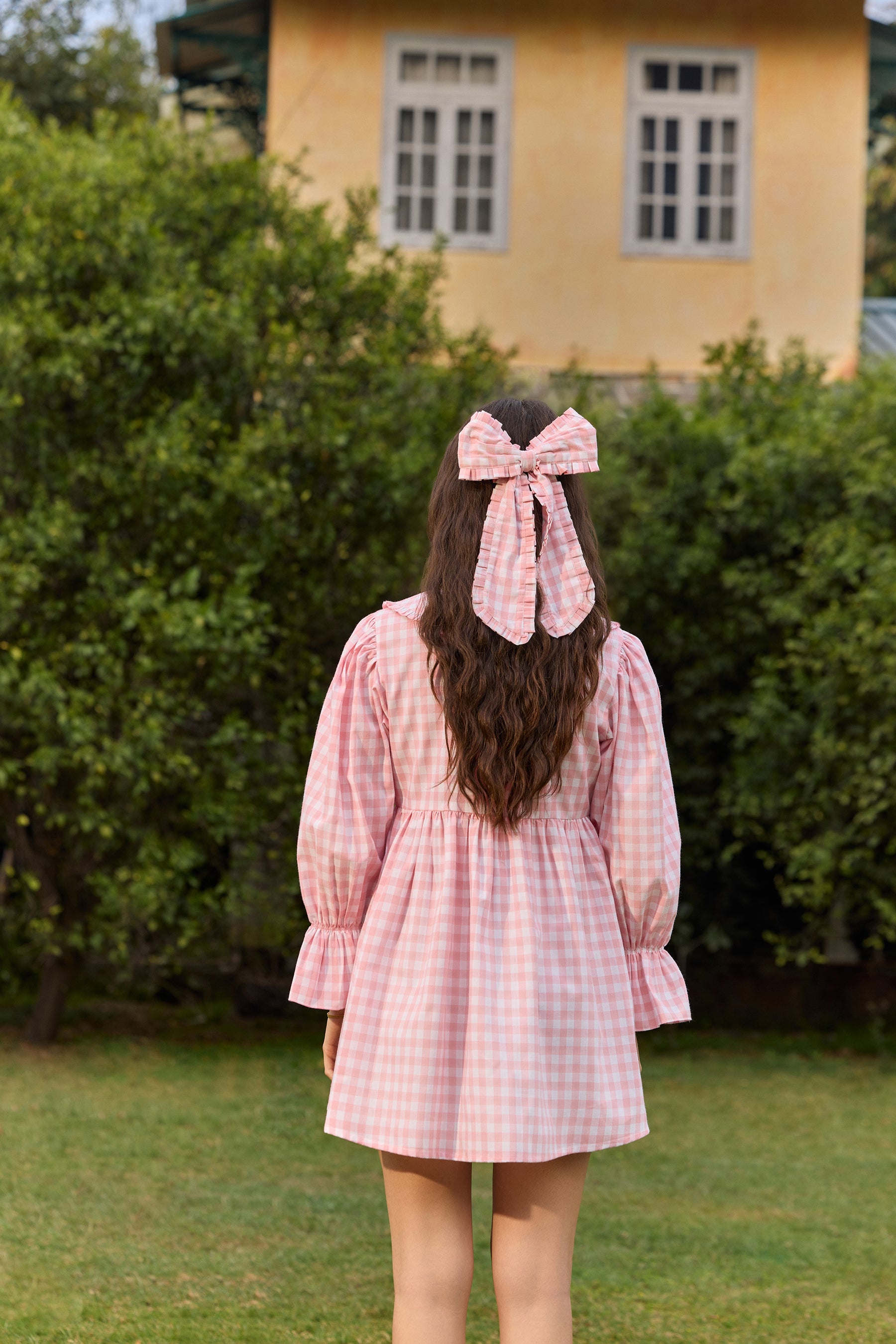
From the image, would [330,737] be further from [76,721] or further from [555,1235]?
[76,721]

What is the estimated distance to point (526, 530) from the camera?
233 cm

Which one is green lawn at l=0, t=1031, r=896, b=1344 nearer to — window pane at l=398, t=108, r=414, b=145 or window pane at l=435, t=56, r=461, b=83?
window pane at l=398, t=108, r=414, b=145

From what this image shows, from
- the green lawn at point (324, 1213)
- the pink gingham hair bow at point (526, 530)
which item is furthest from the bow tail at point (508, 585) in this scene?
the green lawn at point (324, 1213)

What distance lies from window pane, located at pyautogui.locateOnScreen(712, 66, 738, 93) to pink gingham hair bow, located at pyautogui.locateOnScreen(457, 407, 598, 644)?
28.2 ft

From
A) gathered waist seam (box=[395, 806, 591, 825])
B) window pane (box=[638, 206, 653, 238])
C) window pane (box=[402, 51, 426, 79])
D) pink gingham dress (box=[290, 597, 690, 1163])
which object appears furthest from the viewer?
window pane (box=[638, 206, 653, 238])

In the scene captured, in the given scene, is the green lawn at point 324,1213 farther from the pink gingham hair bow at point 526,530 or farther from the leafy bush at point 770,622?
the pink gingham hair bow at point 526,530

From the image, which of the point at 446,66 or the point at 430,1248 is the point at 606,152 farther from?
the point at 430,1248

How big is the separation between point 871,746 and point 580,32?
6.06 metres

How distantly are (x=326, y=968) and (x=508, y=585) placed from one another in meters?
0.72

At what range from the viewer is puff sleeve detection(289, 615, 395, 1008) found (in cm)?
233

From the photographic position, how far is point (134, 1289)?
3.55 m

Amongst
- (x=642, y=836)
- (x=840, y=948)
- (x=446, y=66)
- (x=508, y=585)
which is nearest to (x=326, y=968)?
(x=642, y=836)

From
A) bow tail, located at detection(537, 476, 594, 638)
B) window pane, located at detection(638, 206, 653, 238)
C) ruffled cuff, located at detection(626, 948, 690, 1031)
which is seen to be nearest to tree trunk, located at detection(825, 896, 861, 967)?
Answer: window pane, located at detection(638, 206, 653, 238)

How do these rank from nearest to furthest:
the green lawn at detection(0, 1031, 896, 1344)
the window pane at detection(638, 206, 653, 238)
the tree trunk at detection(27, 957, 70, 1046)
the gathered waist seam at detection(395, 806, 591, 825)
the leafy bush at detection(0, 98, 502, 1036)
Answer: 1. the gathered waist seam at detection(395, 806, 591, 825)
2. the green lawn at detection(0, 1031, 896, 1344)
3. the leafy bush at detection(0, 98, 502, 1036)
4. the tree trunk at detection(27, 957, 70, 1046)
5. the window pane at detection(638, 206, 653, 238)
